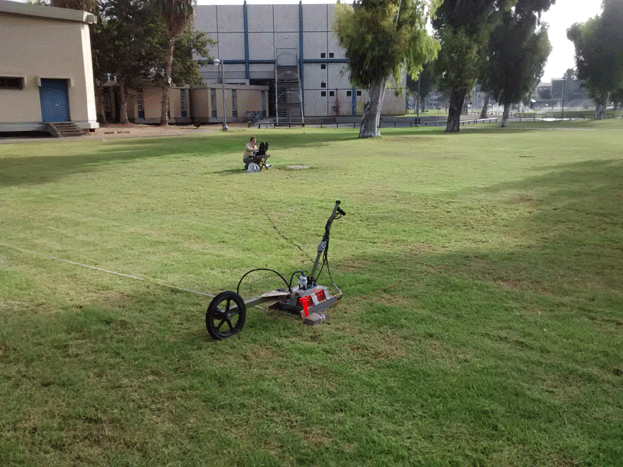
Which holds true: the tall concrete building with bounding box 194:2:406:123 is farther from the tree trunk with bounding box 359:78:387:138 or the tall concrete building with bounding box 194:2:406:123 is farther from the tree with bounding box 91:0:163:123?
the tree trunk with bounding box 359:78:387:138

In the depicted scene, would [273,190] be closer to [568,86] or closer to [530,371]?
[530,371]

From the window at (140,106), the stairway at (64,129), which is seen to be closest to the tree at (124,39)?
the window at (140,106)

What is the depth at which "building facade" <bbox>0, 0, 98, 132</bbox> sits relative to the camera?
1254 inches

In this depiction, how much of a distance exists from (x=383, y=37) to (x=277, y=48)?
4048cm

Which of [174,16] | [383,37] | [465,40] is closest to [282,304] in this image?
[383,37]

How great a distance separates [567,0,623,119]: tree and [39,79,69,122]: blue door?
52.2 m

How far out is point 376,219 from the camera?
33.8 feet

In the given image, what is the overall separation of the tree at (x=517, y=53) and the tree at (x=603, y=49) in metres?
11.5

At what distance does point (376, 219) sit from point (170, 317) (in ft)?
18.2

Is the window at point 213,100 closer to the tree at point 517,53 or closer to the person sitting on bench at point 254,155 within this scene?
the tree at point 517,53

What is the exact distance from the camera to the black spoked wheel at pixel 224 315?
4.89m

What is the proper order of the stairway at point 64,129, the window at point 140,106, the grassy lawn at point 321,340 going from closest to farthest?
the grassy lawn at point 321,340 → the stairway at point 64,129 → the window at point 140,106

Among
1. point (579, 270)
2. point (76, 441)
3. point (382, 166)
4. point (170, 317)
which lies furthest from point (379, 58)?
point (76, 441)

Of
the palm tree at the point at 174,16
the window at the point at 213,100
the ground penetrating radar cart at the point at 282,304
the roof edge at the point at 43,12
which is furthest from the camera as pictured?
the window at the point at 213,100
